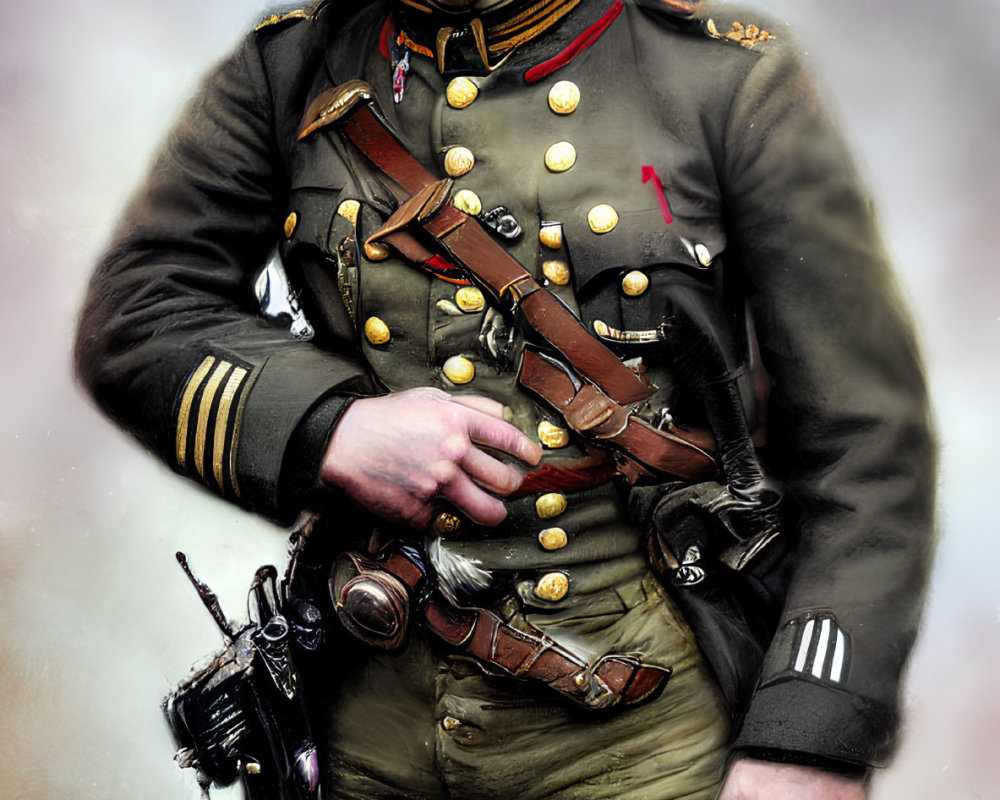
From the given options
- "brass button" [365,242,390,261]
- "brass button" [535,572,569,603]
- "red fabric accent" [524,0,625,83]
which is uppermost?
"red fabric accent" [524,0,625,83]

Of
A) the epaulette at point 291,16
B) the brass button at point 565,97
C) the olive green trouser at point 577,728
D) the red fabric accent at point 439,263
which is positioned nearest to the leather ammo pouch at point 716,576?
the olive green trouser at point 577,728

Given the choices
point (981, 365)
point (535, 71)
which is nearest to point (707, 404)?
point (981, 365)

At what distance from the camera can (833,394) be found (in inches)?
67.9

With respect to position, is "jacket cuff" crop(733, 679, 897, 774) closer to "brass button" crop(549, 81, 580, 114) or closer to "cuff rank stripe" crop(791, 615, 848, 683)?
"cuff rank stripe" crop(791, 615, 848, 683)

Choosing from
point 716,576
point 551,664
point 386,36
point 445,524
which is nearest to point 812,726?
point 716,576

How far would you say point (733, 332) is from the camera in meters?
1.76

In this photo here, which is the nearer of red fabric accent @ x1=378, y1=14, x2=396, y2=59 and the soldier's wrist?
the soldier's wrist

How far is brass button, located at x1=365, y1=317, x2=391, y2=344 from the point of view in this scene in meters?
1.79

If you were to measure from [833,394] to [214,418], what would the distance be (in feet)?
2.80

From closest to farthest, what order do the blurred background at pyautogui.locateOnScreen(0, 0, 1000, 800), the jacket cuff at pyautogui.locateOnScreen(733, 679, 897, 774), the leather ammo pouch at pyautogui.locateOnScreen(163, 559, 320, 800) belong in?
the jacket cuff at pyautogui.locateOnScreen(733, 679, 897, 774) < the blurred background at pyautogui.locateOnScreen(0, 0, 1000, 800) < the leather ammo pouch at pyautogui.locateOnScreen(163, 559, 320, 800)

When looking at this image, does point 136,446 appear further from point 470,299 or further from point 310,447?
point 470,299

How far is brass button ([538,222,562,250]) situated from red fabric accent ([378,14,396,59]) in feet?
1.17

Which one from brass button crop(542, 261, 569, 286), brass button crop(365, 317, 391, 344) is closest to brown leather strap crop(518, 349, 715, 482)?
brass button crop(542, 261, 569, 286)

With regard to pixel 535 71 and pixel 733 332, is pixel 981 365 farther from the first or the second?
pixel 535 71
